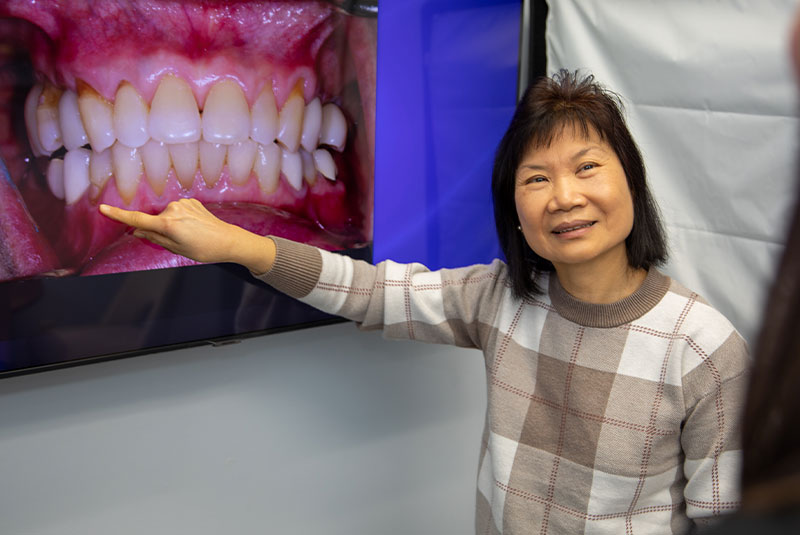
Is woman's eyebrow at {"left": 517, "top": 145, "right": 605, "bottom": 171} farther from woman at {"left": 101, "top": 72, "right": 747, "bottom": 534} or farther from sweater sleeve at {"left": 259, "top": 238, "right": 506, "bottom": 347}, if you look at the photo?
sweater sleeve at {"left": 259, "top": 238, "right": 506, "bottom": 347}

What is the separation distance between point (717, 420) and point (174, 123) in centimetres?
99

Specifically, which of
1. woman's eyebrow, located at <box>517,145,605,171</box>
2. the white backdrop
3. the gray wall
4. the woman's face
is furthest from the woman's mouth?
the gray wall

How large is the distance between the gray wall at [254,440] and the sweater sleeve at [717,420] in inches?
27.5

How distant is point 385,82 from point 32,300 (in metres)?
0.75

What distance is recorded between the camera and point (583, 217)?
3.89ft

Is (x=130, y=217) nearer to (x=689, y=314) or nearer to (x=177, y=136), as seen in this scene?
(x=177, y=136)

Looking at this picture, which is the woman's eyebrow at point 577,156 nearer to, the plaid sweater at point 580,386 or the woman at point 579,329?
the woman at point 579,329

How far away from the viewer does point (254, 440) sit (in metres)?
1.51

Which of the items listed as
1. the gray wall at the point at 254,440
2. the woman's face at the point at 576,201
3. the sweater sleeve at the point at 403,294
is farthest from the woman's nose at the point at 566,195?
the gray wall at the point at 254,440

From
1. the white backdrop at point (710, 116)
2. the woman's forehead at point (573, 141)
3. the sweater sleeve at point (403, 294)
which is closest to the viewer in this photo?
the woman's forehead at point (573, 141)

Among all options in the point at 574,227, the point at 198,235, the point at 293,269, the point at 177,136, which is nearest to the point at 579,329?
the point at 574,227

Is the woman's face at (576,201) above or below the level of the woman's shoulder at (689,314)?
above

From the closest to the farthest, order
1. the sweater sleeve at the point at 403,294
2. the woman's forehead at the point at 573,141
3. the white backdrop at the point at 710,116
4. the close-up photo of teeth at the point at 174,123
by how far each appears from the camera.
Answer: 1. the close-up photo of teeth at the point at 174,123
2. the woman's forehead at the point at 573,141
3. the sweater sleeve at the point at 403,294
4. the white backdrop at the point at 710,116

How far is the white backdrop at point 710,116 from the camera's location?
143 cm
